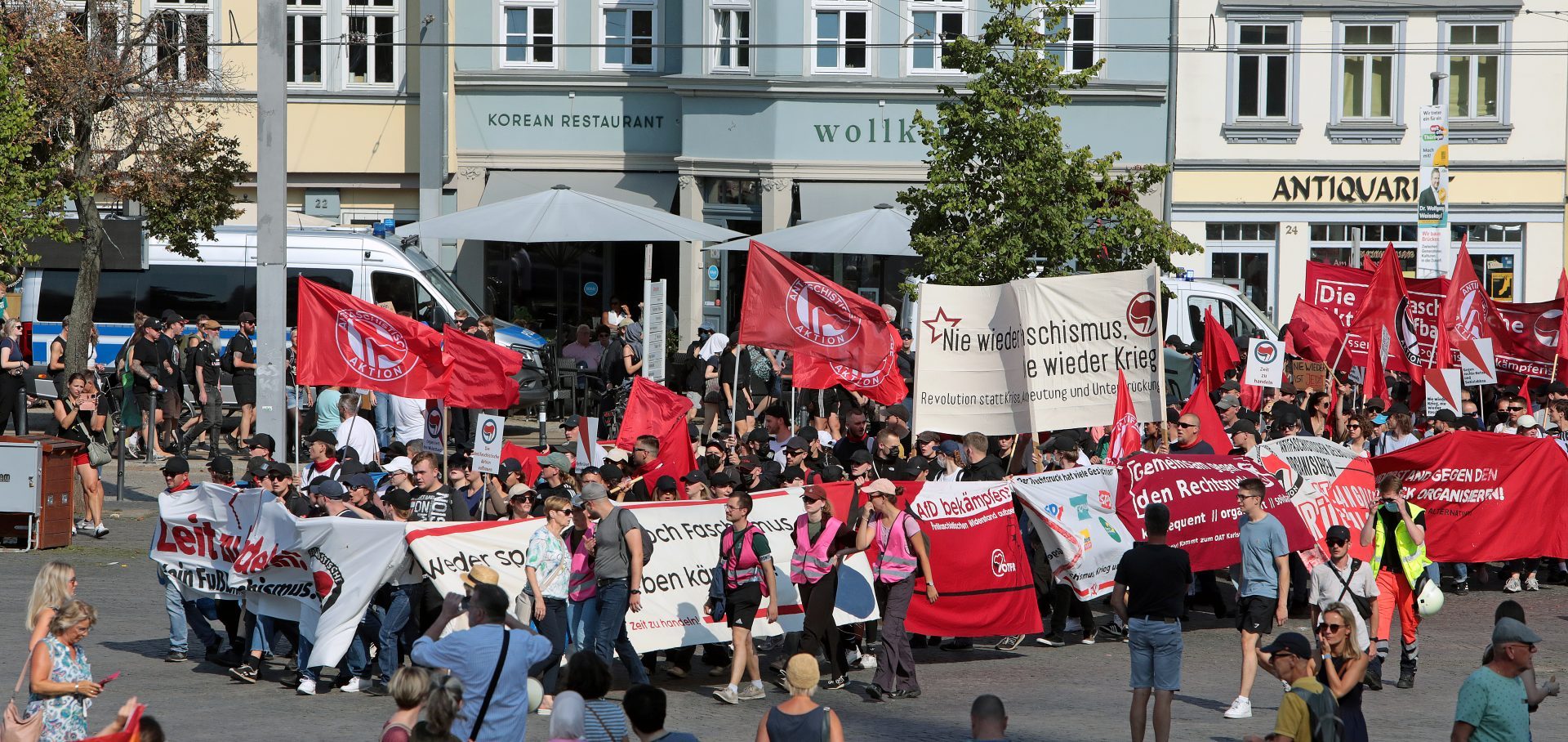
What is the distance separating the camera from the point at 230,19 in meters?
31.5

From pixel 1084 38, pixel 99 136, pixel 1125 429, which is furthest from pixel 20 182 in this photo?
pixel 1084 38

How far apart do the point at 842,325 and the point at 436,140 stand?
52.7 feet

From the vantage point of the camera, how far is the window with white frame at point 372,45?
104 ft

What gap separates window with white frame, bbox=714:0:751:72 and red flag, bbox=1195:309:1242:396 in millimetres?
12262

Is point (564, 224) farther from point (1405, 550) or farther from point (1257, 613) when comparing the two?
point (1257, 613)

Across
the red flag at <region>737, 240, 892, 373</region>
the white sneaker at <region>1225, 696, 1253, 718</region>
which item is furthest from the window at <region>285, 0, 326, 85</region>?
the white sneaker at <region>1225, 696, 1253, 718</region>

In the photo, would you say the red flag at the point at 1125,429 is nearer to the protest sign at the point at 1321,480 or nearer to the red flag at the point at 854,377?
→ the protest sign at the point at 1321,480

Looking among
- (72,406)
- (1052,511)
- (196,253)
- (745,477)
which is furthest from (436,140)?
(1052,511)

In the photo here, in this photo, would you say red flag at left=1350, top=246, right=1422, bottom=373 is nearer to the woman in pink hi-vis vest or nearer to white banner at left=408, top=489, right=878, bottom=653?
white banner at left=408, top=489, right=878, bottom=653

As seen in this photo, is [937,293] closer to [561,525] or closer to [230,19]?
[561,525]

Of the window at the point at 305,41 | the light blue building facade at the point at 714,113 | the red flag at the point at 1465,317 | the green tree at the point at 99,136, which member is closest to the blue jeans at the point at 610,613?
the red flag at the point at 1465,317

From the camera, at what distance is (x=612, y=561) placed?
11.5m

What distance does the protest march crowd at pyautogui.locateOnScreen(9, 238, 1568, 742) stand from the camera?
8508 mm

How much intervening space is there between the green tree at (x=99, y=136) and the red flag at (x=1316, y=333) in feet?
45.4
